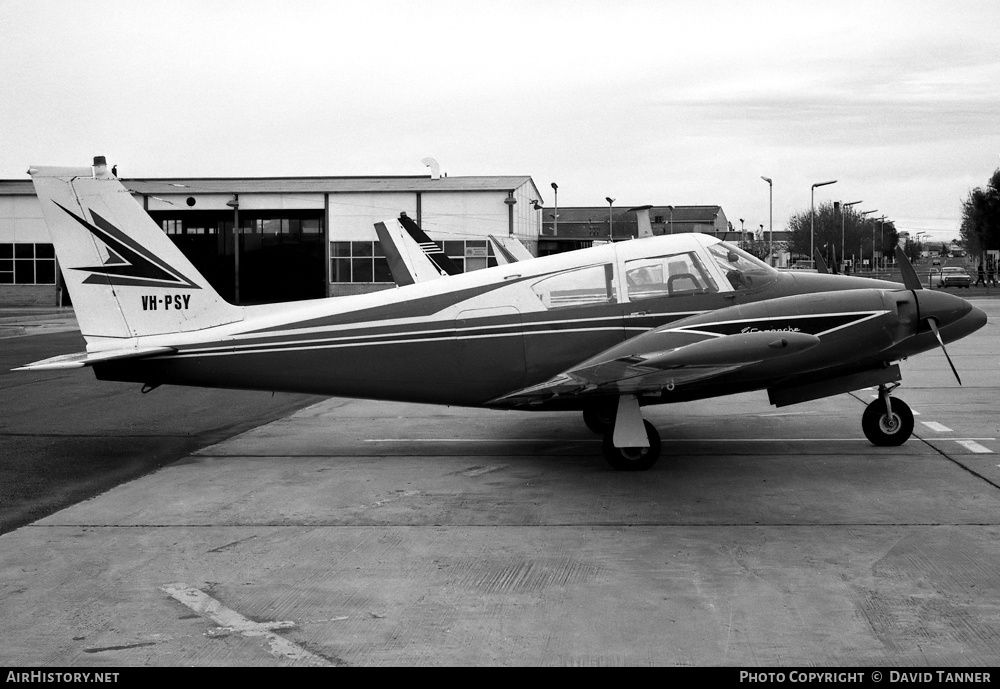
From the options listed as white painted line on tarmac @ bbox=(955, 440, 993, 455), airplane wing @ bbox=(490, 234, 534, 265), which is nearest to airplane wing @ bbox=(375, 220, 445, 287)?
airplane wing @ bbox=(490, 234, 534, 265)

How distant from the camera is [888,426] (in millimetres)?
10422

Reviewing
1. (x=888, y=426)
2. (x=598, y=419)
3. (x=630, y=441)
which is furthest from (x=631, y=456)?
(x=888, y=426)

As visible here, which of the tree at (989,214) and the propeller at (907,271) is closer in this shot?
the propeller at (907,271)

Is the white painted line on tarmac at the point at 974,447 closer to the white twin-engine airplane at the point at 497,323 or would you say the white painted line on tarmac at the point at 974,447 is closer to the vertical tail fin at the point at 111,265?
the white twin-engine airplane at the point at 497,323

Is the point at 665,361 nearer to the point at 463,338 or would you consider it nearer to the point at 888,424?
the point at 463,338

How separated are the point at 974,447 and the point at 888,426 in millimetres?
939

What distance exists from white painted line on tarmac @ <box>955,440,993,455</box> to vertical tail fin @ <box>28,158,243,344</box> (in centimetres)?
837

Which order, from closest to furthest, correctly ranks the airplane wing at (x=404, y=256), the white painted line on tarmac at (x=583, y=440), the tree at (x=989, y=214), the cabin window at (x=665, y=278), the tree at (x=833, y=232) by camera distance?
the cabin window at (x=665, y=278), the white painted line on tarmac at (x=583, y=440), the airplane wing at (x=404, y=256), the tree at (x=989, y=214), the tree at (x=833, y=232)

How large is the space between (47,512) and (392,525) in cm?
318

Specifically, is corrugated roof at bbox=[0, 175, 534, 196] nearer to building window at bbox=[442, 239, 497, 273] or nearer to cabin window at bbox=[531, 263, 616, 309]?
building window at bbox=[442, 239, 497, 273]

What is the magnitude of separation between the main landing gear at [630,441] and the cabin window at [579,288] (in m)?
1.13

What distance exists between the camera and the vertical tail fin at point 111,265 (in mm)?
10047

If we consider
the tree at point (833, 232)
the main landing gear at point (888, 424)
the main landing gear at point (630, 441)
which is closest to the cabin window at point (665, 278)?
the main landing gear at point (630, 441)
